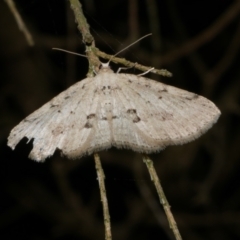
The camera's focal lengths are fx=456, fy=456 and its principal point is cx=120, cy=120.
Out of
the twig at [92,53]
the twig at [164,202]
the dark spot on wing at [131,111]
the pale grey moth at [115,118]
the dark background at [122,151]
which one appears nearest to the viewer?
the twig at [164,202]

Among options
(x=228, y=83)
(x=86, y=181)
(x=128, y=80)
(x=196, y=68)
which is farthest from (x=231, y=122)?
(x=128, y=80)

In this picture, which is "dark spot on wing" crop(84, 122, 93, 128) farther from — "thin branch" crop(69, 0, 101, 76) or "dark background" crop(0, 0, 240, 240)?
"dark background" crop(0, 0, 240, 240)

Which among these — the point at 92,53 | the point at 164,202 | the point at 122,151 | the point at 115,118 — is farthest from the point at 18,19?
the point at 122,151

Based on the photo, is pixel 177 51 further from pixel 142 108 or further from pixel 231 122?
pixel 142 108

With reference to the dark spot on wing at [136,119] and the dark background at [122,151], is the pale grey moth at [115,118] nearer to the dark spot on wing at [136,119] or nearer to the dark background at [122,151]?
the dark spot on wing at [136,119]

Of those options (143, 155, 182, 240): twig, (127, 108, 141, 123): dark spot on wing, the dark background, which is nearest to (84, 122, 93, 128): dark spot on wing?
(127, 108, 141, 123): dark spot on wing

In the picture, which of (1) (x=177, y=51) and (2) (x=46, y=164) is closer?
(1) (x=177, y=51)

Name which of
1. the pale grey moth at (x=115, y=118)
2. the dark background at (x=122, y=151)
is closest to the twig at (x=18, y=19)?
Answer: the pale grey moth at (x=115, y=118)

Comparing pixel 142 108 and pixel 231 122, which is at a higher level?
pixel 231 122
